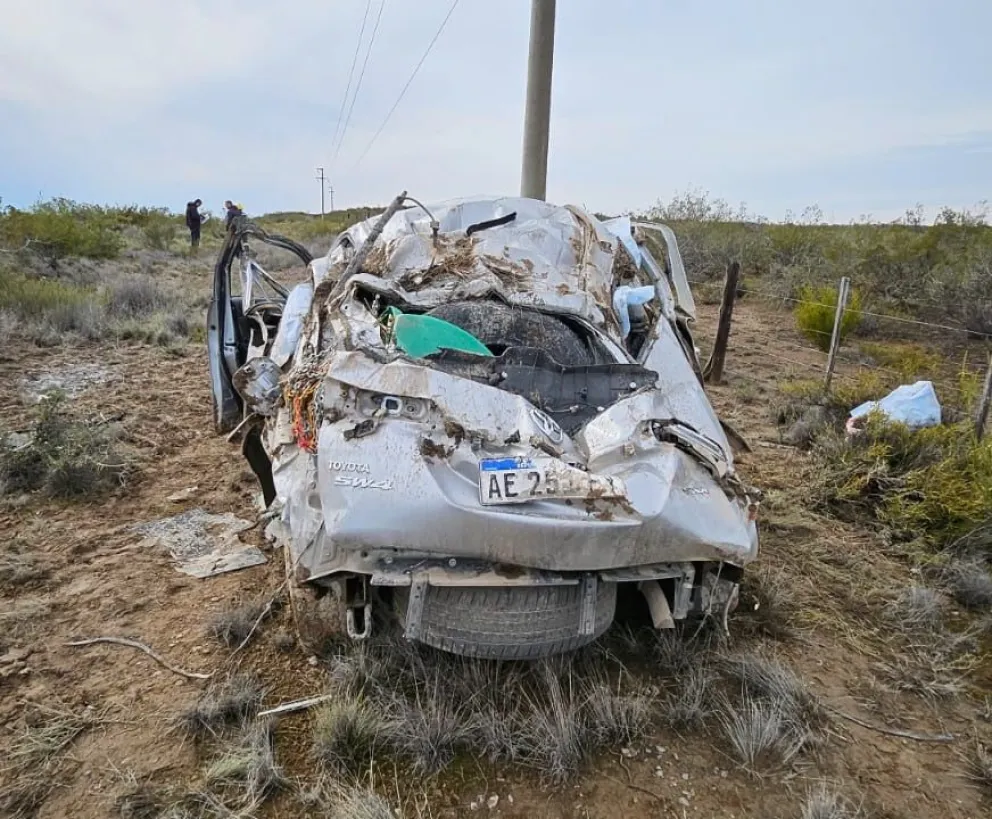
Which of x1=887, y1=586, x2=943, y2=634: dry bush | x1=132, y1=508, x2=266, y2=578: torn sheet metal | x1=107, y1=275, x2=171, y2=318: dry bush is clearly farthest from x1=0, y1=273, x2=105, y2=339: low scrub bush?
x1=887, y1=586, x2=943, y2=634: dry bush

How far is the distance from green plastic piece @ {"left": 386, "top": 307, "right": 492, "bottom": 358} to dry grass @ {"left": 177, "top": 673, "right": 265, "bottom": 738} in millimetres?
1382

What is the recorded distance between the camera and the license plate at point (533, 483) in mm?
2062

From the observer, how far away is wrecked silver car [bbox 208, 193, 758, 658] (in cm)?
206

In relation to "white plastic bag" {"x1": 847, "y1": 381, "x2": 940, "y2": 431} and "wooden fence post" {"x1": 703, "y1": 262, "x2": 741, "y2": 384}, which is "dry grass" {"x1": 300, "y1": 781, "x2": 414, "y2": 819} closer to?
"white plastic bag" {"x1": 847, "y1": 381, "x2": 940, "y2": 431}

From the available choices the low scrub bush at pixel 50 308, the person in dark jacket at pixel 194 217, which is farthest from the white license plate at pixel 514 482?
the person in dark jacket at pixel 194 217

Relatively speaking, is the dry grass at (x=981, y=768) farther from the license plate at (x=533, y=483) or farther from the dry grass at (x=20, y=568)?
the dry grass at (x=20, y=568)

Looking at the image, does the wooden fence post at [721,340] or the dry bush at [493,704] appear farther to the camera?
the wooden fence post at [721,340]

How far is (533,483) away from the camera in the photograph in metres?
2.08

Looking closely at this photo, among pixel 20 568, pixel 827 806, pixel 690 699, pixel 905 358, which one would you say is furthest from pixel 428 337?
pixel 905 358

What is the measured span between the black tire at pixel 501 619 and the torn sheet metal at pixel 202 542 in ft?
5.09

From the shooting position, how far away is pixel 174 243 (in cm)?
2112

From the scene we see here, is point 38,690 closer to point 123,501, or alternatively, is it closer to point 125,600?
point 125,600

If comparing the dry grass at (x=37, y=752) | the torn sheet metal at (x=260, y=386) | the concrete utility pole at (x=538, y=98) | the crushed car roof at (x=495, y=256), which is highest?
the concrete utility pole at (x=538, y=98)

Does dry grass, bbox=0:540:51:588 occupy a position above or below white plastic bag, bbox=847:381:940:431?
below
